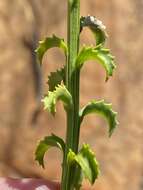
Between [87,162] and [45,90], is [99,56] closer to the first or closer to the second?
[87,162]

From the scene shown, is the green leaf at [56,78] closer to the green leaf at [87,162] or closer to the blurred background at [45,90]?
the green leaf at [87,162]

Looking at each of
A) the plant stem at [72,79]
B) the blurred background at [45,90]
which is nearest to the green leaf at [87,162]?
the plant stem at [72,79]

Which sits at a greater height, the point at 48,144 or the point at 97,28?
the point at 97,28

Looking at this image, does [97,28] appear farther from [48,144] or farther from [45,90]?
[45,90]

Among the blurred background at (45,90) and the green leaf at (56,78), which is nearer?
the green leaf at (56,78)

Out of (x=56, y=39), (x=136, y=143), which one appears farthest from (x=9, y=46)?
(x=56, y=39)

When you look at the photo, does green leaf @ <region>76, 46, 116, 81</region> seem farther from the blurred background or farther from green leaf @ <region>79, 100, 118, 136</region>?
the blurred background

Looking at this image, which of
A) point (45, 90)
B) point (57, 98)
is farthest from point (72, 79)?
point (45, 90)

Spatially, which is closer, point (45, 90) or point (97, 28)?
point (97, 28)
